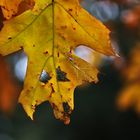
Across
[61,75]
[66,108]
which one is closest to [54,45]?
[61,75]

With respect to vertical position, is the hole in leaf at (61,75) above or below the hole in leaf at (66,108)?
above

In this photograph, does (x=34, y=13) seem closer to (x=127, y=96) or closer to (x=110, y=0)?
(x=110, y=0)

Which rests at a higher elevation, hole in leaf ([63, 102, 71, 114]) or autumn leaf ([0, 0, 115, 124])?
autumn leaf ([0, 0, 115, 124])

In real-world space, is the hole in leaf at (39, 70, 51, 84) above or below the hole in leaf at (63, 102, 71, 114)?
above

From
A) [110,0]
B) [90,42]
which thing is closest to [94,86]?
[110,0]

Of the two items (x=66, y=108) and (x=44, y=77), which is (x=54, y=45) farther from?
(x=66, y=108)

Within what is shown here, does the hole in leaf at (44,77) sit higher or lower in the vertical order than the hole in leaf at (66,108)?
higher

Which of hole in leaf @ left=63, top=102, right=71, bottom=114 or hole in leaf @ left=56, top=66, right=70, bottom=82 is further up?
hole in leaf @ left=56, top=66, right=70, bottom=82
